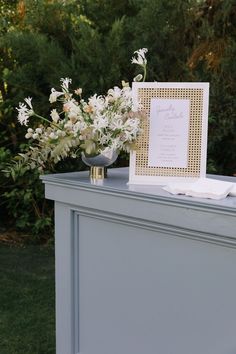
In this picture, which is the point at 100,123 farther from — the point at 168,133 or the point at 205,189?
the point at 205,189

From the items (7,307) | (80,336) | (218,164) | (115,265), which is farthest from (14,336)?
(218,164)

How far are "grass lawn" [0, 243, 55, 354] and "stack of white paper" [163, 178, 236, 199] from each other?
5.00ft

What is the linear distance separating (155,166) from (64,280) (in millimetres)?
689

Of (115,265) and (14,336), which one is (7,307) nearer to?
(14,336)

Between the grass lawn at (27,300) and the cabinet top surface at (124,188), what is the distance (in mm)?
1177

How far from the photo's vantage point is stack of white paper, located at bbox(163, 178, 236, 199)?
2.02 m

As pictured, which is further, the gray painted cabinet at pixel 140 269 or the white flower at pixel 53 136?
the white flower at pixel 53 136

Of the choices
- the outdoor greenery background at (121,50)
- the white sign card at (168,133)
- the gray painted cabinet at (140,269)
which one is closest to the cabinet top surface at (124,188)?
the gray painted cabinet at (140,269)

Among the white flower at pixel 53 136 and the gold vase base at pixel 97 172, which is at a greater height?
the white flower at pixel 53 136

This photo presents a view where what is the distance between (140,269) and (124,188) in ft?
1.08

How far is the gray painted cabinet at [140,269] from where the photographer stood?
1.96 meters

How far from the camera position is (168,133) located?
2.34 metres

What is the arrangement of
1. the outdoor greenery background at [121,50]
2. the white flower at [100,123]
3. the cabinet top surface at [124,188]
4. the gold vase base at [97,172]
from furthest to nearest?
the outdoor greenery background at [121,50], the gold vase base at [97,172], the white flower at [100,123], the cabinet top surface at [124,188]

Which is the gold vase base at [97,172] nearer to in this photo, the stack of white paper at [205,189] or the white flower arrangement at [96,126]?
the white flower arrangement at [96,126]
